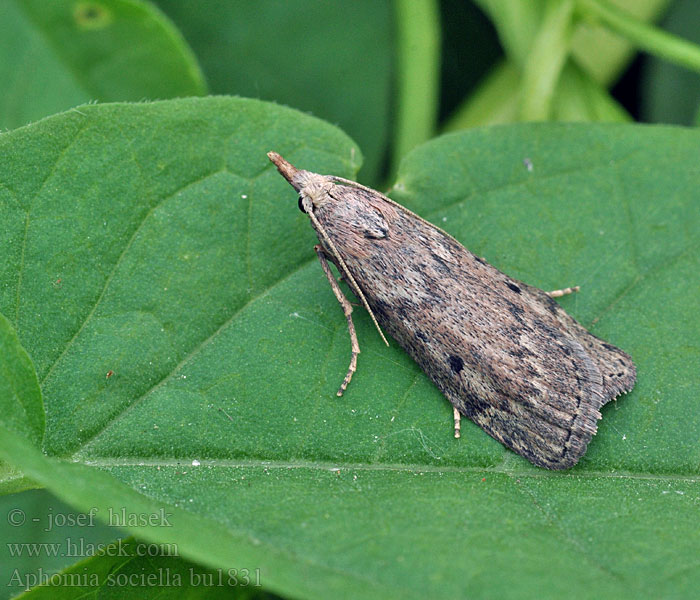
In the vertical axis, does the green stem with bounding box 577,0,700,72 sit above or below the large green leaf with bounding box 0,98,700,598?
above

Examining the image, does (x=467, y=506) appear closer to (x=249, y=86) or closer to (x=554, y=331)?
(x=554, y=331)

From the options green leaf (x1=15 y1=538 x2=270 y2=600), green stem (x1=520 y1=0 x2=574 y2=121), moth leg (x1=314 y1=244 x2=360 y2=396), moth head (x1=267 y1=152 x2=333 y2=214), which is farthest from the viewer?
green stem (x1=520 y1=0 x2=574 y2=121)

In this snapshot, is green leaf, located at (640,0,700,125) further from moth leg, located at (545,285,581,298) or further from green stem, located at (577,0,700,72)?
moth leg, located at (545,285,581,298)

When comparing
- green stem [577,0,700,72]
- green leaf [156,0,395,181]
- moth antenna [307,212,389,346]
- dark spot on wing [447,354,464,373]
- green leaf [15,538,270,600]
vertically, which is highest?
green stem [577,0,700,72]

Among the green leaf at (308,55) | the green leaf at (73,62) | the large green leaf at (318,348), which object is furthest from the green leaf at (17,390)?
the green leaf at (308,55)

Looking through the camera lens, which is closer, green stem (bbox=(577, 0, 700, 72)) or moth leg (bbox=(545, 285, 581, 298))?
moth leg (bbox=(545, 285, 581, 298))

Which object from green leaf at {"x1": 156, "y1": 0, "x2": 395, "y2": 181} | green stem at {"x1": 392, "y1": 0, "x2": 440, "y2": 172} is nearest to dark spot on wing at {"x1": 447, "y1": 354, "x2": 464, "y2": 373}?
green stem at {"x1": 392, "y1": 0, "x2": 440, "y2": 172}
